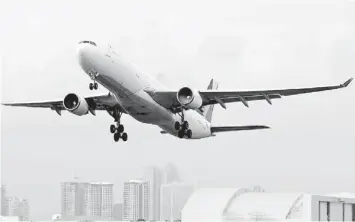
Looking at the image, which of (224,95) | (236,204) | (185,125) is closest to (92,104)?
(185,125)

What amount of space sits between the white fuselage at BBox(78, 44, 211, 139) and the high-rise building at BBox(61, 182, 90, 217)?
113m

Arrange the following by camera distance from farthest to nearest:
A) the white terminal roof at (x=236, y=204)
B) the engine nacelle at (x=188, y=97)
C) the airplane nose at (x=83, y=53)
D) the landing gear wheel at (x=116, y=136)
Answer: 1. the white terminal roof at (x=236, y=204)
2. the landing gear wheel at (x=116, y=136)
3. the engine nacelle at (x=188, y=97)
4. the airplane nose at (x=83, y=53)

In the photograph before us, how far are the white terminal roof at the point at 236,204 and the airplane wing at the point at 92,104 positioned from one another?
1338cm

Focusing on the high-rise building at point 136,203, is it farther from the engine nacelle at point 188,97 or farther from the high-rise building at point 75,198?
the engine nacelle at point 188,97

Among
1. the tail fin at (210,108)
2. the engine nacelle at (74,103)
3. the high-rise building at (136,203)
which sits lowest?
the high-rise building at (136,203)

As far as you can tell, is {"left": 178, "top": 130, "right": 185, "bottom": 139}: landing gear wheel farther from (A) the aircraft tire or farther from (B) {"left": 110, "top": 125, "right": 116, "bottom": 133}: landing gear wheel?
(B) {"left": 110, "top": 125, "right": 116, "bottom": 133}: landing gear wheel

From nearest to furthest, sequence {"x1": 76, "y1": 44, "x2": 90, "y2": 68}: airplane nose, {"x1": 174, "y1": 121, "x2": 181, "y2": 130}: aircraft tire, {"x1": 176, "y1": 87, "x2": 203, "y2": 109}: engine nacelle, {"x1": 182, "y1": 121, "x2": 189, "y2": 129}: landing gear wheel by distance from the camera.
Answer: {"x1": 76, "y1": 44, "x2": 90, "y2": 68}: airplane nose → {"x1": 176, "y1": 87, "x2": 203, "y2": 109}: engine nacelle → {"x1": 182, "y1": 121, "x2": 189, "y2": 129}: landing gear wheel → {"x1": 174, "y1": 121, "x2": 181, "y2": 130}: aircraft tire

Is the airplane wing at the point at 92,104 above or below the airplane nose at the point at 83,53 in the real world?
below

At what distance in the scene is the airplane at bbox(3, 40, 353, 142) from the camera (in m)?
49.0

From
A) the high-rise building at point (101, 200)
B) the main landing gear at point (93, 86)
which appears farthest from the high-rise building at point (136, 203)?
the main landing gear at point (93, 86)

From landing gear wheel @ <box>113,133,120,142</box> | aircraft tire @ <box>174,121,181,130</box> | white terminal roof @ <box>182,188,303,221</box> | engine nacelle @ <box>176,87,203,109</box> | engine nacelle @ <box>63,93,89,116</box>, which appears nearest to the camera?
engine nacelle @ <box>176,87,203,109</box>

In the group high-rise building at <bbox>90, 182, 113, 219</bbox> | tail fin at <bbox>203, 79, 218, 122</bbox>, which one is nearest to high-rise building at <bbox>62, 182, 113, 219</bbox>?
high-rise building at <bbox>90, 182, 113, 219</bbox>

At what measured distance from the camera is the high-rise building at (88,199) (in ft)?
549

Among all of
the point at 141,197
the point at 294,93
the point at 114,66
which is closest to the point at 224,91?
the point at 294,93
